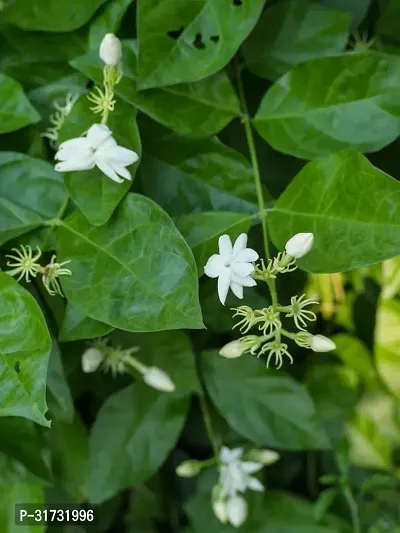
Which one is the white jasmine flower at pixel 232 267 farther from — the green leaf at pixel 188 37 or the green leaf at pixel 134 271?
the green leaf at pixel 188 37

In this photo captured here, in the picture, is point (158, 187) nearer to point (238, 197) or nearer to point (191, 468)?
point (238, 197)

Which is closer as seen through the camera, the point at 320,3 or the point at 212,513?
the point at 320,3

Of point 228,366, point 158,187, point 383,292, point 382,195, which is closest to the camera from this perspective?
point 382,195

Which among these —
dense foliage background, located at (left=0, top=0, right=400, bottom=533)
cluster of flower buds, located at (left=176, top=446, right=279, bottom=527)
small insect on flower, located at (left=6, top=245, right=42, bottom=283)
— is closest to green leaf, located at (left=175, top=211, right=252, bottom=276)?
dense foliage background, located at (left=0, top=0, right=400, bottom=533)

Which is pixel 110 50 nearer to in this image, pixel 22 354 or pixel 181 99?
pixel 181 99

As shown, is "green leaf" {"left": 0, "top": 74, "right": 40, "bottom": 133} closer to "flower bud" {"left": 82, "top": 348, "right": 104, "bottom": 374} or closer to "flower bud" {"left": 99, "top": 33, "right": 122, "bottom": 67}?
"flower bud" {"left": 99, "top": 33, "right": 122, "bottom": 67}

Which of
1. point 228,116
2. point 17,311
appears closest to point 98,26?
point 228,116
